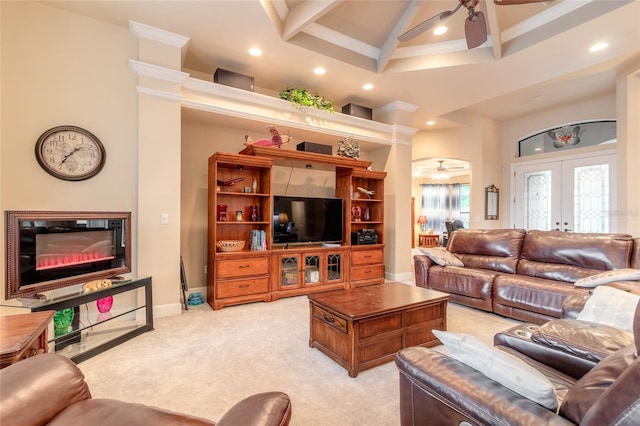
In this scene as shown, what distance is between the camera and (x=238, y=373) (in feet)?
7.04

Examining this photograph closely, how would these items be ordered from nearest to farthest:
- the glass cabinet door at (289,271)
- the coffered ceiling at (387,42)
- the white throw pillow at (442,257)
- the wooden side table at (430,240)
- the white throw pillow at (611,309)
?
the white throw pillow at (611,309) < the coffered ceiling at (387,42) < the white throw pillow at (442,257) < the glass cabinet door at (289,271) < the wooden side table at (430,240)

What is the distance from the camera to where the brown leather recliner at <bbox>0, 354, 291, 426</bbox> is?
88cm

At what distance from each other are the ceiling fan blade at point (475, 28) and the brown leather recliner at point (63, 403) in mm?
3060

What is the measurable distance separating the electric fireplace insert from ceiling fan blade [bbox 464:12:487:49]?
3563mm

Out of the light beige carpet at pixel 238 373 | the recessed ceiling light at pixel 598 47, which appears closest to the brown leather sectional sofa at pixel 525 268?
the light beige carpet at pixel 238 373

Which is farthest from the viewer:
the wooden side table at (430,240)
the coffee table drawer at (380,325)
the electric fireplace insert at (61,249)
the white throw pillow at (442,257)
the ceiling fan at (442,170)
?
the wooden side table at (430,240)

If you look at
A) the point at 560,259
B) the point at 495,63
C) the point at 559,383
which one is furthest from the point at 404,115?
the point at 559,383

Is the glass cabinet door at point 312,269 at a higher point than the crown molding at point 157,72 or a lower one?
lower

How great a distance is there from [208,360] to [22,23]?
3525 mm

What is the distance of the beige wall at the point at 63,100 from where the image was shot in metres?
2.70

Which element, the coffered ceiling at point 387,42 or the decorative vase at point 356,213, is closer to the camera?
the coffered ceiling at point 387,42

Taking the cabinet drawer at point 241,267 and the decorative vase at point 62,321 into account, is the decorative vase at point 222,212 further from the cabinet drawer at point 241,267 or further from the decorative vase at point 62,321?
the decorative vase at point 62,321

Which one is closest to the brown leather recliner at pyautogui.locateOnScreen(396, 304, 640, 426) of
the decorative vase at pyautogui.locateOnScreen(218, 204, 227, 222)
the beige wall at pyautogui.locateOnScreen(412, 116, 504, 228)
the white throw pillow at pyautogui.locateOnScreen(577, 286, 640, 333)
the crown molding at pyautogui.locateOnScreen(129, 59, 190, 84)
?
the white throw pillow at pyautogui.locateOnScreen(577, 286, 640, 333)

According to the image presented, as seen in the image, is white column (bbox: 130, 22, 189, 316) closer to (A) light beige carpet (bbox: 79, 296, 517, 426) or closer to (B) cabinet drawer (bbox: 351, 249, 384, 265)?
(A) light beige carpet (bbox: 79, 296, 517, 426)
